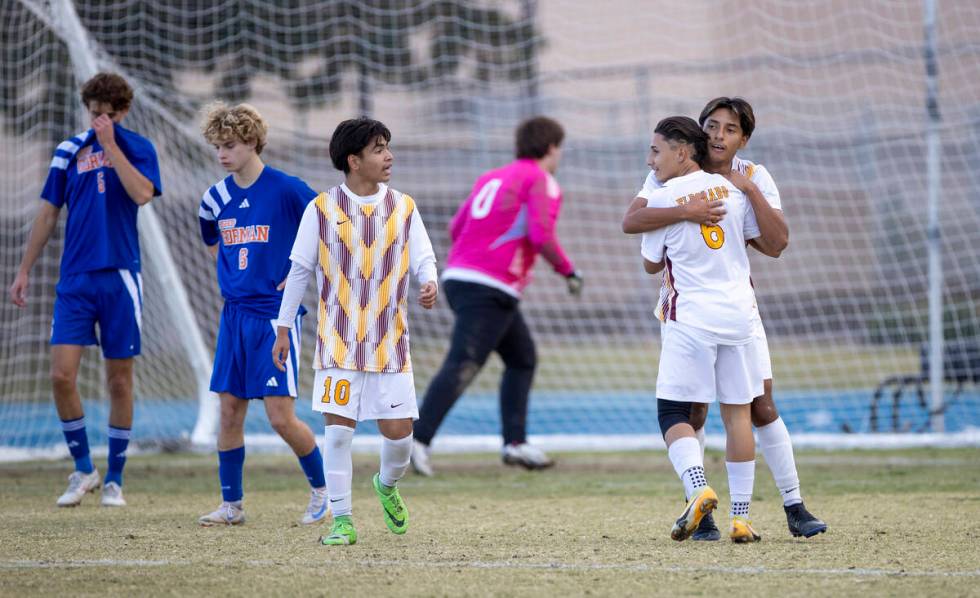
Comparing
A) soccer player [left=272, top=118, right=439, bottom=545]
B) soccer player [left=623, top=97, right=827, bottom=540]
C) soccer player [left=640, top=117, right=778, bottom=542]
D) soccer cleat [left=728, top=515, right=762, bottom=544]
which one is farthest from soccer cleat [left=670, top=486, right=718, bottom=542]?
soccer player [left=272, top=118, right=439, bottom=545]

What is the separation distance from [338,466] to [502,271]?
3166 millimetres

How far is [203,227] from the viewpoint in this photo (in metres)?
5.29

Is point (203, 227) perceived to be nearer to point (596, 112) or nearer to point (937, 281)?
point (937, 281)

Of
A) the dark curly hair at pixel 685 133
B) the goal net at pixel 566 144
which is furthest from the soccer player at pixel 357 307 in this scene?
the goal net at pixel 566 144

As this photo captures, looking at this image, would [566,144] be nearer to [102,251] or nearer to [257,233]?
[102,251]

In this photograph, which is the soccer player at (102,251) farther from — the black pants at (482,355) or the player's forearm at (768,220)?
the player's forearm at (768,220)

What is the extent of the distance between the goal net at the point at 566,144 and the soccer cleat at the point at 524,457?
0.92 meters

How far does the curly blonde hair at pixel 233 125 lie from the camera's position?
16.8 feet

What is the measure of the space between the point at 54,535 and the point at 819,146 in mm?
11025

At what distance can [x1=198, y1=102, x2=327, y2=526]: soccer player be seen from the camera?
16.6 ft

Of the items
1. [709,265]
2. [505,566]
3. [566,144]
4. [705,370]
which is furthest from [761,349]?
[566,144]

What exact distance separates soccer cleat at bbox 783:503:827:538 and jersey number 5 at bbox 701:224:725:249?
1.00 m

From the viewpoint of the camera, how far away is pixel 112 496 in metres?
5.84

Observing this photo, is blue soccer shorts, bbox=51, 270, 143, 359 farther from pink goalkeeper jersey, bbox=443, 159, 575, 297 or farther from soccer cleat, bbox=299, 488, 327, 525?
pink goalkeeper jersey, bbox=443, 159, 575, 297
